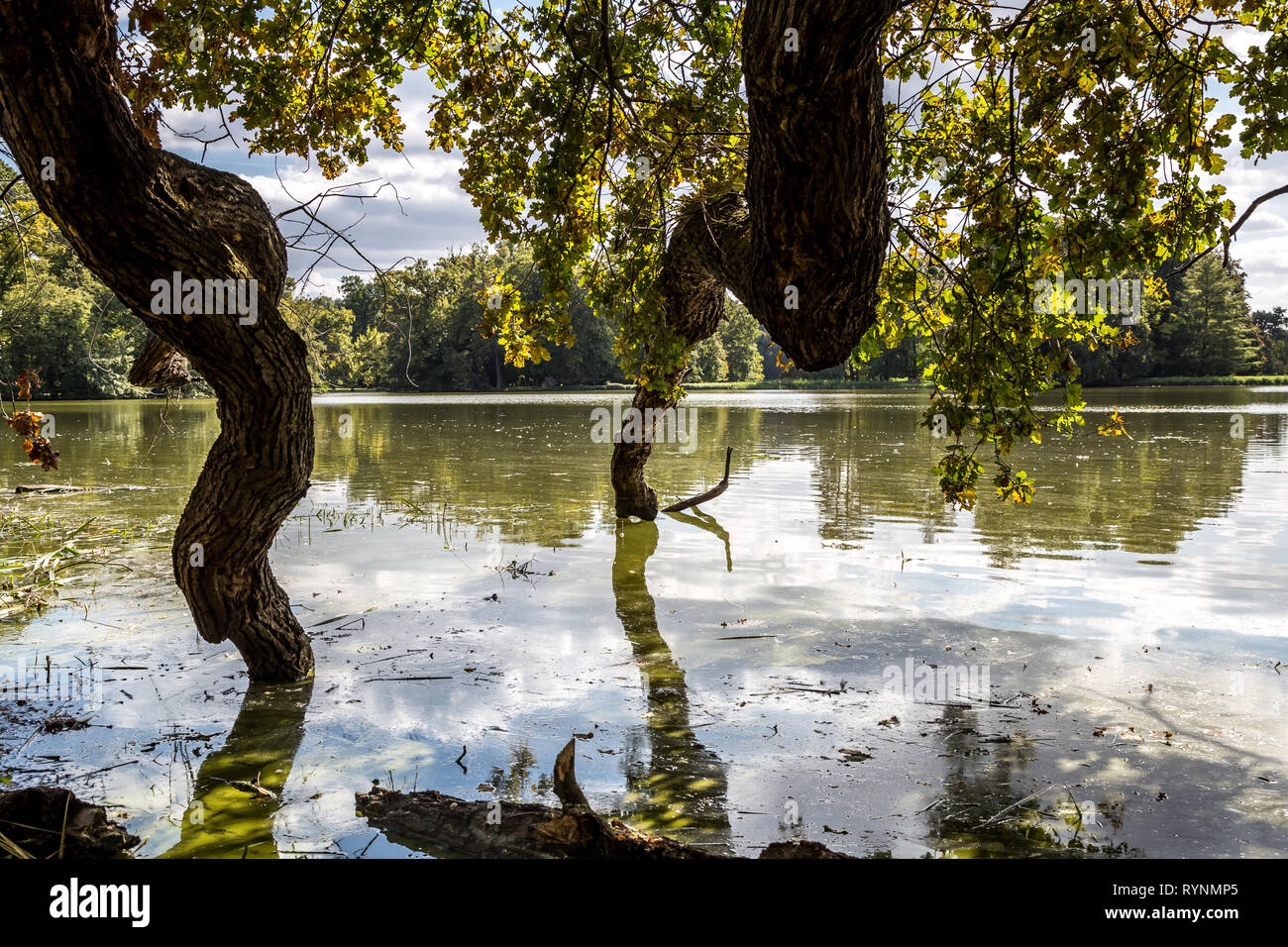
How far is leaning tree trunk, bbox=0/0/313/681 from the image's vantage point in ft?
12.4

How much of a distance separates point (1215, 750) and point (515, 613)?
519 centimetres

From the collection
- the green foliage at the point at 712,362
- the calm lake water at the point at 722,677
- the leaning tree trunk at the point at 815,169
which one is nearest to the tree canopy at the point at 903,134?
the leaning tree trunk at the point at 815,169

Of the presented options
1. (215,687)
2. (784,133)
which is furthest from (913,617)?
(215,687)

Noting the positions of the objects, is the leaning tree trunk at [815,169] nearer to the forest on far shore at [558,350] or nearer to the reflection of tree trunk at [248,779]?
the reflection of tree trunk at [248,779]

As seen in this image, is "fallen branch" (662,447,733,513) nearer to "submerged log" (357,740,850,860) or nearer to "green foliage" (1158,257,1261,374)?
"submerged log" (357,740,850,860)

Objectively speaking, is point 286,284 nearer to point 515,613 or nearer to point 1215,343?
point 515,613

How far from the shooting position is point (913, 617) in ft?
25.0

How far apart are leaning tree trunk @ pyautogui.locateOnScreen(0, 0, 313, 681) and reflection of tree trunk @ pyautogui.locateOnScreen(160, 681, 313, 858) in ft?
1.41

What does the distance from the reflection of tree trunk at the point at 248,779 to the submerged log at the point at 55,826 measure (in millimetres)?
340

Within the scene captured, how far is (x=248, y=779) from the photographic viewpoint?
459cm

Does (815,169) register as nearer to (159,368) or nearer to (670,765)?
(670,765)

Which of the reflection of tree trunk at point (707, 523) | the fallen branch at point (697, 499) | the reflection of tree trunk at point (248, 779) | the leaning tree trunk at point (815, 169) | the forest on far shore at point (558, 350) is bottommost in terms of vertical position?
the reflection of tree trunk at point (248, 779)

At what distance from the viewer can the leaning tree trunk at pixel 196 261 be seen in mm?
3771

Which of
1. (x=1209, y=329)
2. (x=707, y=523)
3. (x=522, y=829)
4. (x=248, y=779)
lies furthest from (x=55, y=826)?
(x=1209, y=329)
